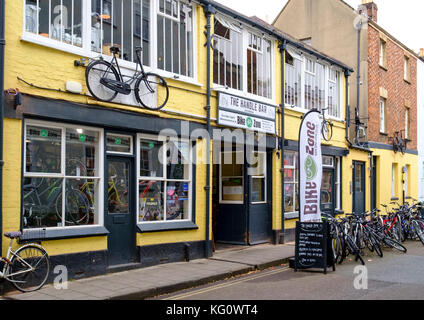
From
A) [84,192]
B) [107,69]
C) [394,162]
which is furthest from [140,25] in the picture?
[394,162]

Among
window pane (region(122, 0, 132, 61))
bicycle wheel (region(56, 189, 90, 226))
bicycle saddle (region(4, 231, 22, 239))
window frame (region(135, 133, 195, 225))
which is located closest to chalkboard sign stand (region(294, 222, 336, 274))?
window frame (region(135, 133, 195, 225))

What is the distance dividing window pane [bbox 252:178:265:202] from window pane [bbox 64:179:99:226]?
6.13 metres

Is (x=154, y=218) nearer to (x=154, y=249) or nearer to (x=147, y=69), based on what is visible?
(x=154, y=249)

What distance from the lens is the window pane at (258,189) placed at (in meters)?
14.6

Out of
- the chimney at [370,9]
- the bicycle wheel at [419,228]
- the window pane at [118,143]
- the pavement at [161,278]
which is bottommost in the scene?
the pavement at [161,278]

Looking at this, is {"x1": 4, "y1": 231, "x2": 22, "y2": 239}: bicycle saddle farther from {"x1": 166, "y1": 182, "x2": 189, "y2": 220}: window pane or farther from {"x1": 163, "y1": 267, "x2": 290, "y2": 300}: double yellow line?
{"x1": 166, "y1": 182, "x2": 189, "y2": 220}: window pane

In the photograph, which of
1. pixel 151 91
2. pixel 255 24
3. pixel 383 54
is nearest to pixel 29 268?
pixel 151 91

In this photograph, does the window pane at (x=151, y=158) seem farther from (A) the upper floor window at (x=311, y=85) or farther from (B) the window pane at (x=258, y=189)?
(A) the upper floor window at (x=311, y=85)

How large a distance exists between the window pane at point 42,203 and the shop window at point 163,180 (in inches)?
80.1

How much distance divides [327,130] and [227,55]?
6.17 m

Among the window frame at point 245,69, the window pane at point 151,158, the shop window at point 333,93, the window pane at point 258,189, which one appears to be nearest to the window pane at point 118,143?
the window pane at point 151,158

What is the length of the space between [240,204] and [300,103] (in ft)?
14.6

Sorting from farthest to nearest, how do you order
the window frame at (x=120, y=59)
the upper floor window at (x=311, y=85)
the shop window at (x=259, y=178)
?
1. the upper floor window at (x=311, y=85)
2. the shop window at (x=259, y=178)
3. the window frame at (x=120, y=59)

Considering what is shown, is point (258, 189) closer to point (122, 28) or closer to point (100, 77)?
point (122, 28)
